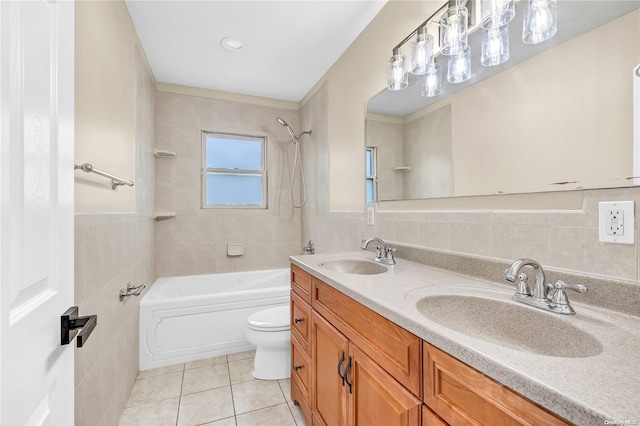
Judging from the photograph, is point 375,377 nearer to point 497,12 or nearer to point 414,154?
point 414,154

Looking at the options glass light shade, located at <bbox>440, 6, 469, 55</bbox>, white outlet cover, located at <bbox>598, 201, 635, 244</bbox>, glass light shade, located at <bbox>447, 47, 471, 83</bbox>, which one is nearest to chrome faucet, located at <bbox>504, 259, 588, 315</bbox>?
white outlet cover, located at <bbox>598, 201, 635, 244</bbox>

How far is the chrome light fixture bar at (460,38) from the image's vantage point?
3.18 ft

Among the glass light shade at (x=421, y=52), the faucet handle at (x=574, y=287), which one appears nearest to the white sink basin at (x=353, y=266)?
the faucet handle at (x=574, y=287)

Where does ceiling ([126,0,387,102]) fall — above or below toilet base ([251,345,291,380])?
above

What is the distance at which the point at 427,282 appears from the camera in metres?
1.11

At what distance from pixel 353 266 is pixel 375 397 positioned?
2.80ft

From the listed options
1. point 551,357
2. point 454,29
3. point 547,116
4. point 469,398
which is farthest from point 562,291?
point 454,29

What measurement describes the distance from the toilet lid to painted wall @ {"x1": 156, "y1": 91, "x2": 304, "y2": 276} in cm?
117

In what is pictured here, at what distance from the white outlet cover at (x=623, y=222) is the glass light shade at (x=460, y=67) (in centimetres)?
76

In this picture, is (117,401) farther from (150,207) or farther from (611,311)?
(611,311)

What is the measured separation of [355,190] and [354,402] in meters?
1.43

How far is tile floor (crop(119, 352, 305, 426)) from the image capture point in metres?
1.60

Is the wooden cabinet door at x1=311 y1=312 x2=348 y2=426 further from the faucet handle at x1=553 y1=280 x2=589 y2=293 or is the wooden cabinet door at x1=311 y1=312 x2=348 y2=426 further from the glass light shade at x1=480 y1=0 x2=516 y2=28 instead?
the glass light shade at x1=480 y1=0 x2=516 y2=28

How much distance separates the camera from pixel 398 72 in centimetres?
160
